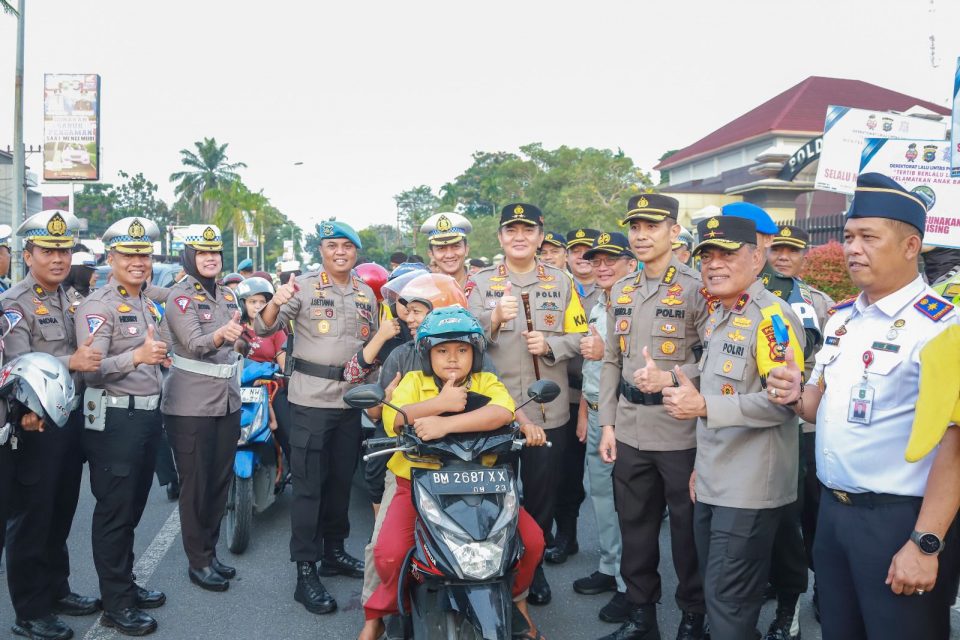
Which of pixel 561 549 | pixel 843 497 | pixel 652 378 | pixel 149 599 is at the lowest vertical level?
pixel 149 599

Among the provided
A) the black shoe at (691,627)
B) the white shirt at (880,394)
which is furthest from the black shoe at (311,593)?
the white shirt at (880,394)

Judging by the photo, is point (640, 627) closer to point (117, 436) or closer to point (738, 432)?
point (738, 432)

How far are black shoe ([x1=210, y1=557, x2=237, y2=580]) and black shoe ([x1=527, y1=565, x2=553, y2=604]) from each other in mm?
1949

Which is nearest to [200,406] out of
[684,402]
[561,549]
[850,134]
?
[561,549]

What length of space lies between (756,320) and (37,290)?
385 centimetres

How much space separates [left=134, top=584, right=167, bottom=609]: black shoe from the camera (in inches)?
179

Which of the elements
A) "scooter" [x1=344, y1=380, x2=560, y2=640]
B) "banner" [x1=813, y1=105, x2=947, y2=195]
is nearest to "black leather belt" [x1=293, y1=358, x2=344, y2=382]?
"scooter" [x1=344, y1=380, x2=560, y2=640]

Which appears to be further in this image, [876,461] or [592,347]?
[592,347]

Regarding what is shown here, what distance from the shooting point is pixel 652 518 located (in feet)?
13.7

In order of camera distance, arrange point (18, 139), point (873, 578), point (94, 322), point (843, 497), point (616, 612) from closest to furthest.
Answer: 1. point (873, 578)
2. point (843, 497)
3. point (94, 322)
4. point (616, 612)
5. point (18, 139)

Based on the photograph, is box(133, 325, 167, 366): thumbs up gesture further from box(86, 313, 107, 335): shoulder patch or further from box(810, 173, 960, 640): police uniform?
box(810, 173, 960, 640): police uniform

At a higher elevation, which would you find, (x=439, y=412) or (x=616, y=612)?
(x=439, y=412)

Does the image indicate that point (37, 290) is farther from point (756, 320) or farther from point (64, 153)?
point (64, 153)

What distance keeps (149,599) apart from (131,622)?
0.34 metres
